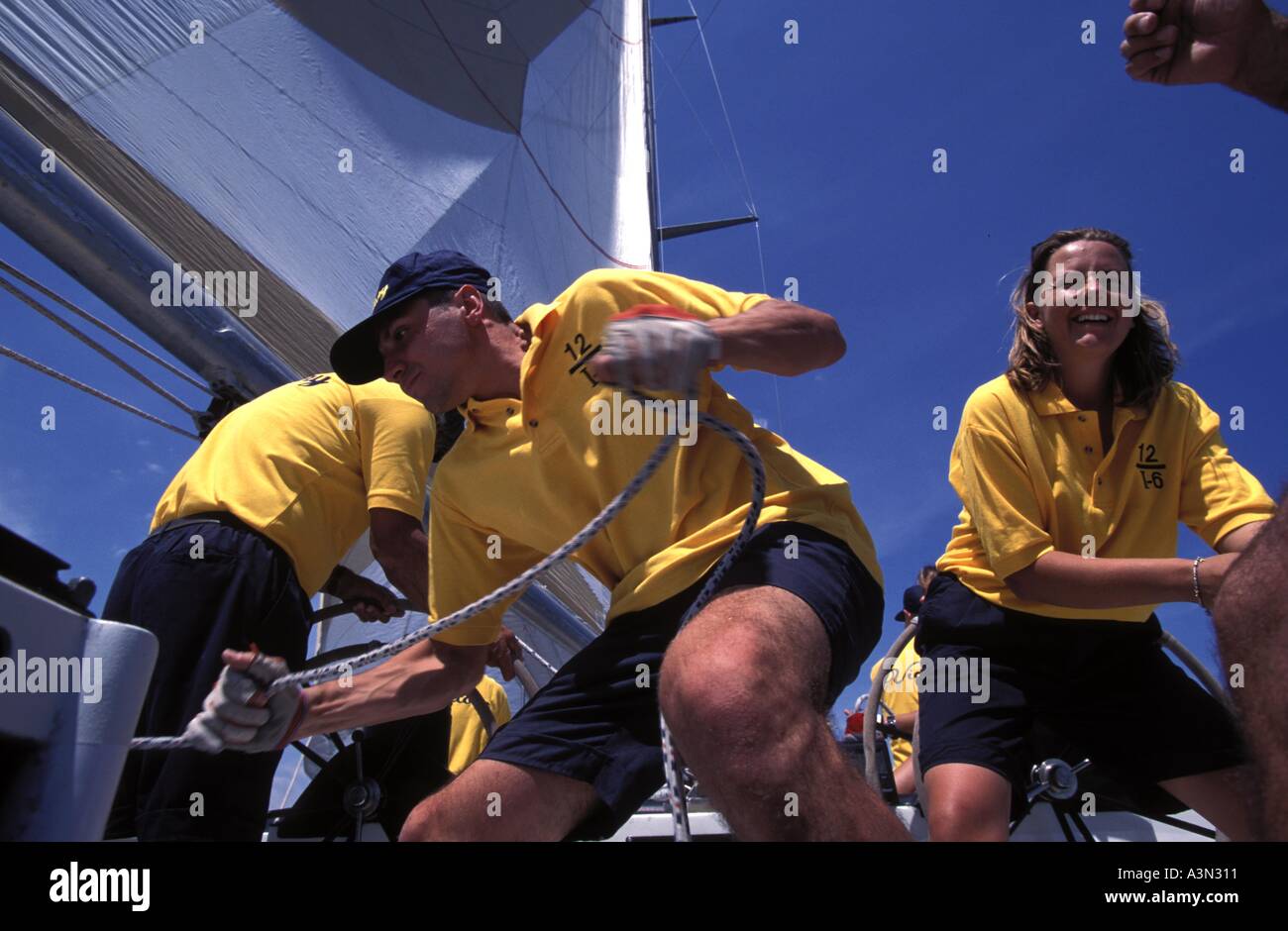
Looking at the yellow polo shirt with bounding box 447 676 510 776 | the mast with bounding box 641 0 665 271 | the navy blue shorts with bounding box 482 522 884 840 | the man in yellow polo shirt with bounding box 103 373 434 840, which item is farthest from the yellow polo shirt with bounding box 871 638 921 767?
the mast with bounding box 641 0 665 271

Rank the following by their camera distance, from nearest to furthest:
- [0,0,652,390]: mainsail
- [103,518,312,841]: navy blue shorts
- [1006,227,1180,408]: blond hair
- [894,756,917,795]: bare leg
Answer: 1. [103,518,312,841]: navy blue shorts
2. [1006,227,1180,408]: blond hair
3. [894,756,917,795]: bare leg
4. [0,0,652,390]: mainsail

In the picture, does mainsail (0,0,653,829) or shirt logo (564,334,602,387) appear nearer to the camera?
shirt logo (564,334,602,387)

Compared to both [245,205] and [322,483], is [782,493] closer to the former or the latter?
[322,483]

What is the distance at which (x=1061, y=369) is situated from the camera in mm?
1882

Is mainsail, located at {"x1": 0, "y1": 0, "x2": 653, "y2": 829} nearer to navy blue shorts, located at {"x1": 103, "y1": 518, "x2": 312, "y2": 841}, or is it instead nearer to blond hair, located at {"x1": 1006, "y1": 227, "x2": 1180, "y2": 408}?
navy blue shorts, located at {"x1": 103, "y1": 518, "x2": 312, "y2": 841}

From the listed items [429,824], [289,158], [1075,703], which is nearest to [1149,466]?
[1075,703]

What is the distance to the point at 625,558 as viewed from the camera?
155 cm

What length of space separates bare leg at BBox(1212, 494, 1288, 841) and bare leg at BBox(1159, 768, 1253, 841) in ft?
2.59

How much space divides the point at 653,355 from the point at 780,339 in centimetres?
27

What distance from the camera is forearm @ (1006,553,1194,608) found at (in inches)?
62.2

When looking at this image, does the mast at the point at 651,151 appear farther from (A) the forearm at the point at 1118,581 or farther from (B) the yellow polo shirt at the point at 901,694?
(A) the forearm at the point at 1118,581

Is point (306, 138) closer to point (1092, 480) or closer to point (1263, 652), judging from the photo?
point (1092, 480)
